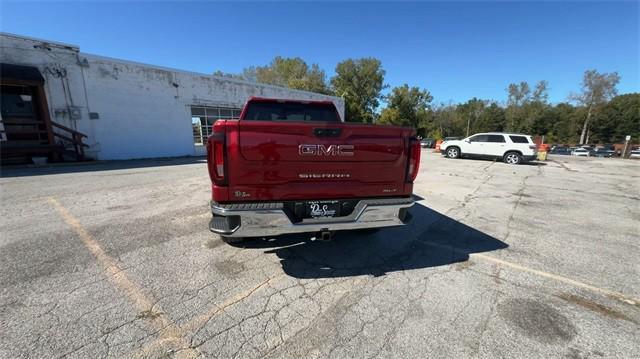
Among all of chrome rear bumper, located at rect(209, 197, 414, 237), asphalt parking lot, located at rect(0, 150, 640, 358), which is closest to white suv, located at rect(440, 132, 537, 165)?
asphalt parking lot, located at rect(0, 150, 640, 358)

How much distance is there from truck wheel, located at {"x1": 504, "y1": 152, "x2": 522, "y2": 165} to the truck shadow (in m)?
14.6

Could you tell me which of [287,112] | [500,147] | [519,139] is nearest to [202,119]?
[287,112]

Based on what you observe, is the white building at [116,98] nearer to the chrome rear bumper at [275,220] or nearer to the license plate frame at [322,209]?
the chrome rear bumper at [275,220]

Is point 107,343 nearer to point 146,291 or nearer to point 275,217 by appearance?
point 146,291

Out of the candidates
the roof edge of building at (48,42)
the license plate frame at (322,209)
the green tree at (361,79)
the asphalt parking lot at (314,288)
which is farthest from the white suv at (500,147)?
the green tree at (361,79)

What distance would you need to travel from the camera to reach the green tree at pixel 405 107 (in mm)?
45744

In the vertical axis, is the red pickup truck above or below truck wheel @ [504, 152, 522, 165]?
above

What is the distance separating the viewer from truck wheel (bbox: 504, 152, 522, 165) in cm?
1582

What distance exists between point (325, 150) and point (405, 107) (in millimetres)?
50208

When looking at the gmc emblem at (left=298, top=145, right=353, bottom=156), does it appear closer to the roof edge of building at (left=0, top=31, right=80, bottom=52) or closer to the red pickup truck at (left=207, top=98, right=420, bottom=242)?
the red pickup truck at (left=207, top=98, right=420, bottom=242)

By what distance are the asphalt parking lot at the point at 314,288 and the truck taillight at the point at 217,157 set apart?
1161 millimetres

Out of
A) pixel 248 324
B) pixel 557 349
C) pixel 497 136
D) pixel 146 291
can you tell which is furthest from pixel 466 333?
pixel 497 136

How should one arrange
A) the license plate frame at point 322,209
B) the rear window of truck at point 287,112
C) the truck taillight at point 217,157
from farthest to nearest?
the rear window of truck at point 287,112
the license plate frame at point 322,209
the truck taillight at point 217,157

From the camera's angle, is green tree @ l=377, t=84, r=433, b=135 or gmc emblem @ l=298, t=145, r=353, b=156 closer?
gmc emblem @ l=298, t=145, r=353, b=156
